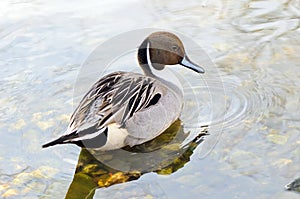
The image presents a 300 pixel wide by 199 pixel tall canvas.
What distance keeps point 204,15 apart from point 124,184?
289cm

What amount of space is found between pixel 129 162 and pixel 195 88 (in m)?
1.11

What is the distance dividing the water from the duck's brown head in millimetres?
346

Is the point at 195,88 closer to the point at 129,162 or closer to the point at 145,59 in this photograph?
the point at 145,59

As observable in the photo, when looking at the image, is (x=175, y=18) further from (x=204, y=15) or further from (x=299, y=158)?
(x=299, y=158)

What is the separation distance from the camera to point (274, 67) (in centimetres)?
493

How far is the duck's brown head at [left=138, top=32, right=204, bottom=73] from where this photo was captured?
4.55 m

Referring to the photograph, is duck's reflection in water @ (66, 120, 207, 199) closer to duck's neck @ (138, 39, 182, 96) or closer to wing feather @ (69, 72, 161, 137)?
wing feather @ (69, 72, 161, 137)

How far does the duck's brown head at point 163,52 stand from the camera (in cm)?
455

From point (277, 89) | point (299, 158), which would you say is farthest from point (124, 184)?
point (277, 89)

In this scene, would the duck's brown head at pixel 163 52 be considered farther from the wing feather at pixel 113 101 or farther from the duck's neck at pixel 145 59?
the wing feather at pixel 113 101

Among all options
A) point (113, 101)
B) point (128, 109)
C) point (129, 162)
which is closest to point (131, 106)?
point (128, 109)

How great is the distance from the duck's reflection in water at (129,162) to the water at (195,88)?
0.25ft

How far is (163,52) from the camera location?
4.61m

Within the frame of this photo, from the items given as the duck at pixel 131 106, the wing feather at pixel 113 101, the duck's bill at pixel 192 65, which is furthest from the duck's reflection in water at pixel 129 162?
the duck's bill at pixel 192 65
